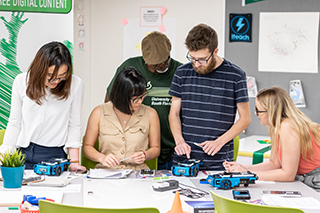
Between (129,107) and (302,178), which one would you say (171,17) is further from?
(302,178)

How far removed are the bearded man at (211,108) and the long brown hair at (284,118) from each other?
0.15 meters

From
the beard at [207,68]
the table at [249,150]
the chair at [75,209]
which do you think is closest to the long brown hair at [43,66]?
the beard at [207,68]

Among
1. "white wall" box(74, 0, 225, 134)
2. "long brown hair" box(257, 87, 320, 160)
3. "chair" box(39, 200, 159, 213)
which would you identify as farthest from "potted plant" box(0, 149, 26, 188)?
"white wall" box(74, 0, 225, 134)

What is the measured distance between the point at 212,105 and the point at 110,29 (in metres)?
2.15

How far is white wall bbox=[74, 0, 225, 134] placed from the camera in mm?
3838

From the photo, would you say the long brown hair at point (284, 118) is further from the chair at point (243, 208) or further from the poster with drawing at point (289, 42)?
the poster with drawing at point (289, 42)

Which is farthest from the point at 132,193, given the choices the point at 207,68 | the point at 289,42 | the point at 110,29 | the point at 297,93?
the point at 110,29

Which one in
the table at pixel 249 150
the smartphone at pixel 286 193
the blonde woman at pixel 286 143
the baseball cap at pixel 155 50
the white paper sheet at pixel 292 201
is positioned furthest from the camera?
the table at pixel 249 150

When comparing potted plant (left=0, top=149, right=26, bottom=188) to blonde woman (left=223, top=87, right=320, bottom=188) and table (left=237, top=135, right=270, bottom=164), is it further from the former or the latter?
table (left=237, top=135, right=270, bottom=164)

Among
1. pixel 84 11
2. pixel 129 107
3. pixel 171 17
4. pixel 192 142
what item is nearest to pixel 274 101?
pixel 192 142

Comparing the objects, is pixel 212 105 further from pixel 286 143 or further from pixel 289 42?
pixel 289 42

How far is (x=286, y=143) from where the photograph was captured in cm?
199

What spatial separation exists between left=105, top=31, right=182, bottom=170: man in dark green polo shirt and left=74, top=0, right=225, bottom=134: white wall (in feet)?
4.45

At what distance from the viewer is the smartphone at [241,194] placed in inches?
67.1
